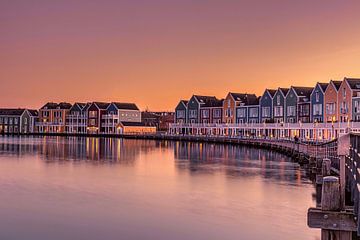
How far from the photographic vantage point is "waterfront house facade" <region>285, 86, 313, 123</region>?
9794cm

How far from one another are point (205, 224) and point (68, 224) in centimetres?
606

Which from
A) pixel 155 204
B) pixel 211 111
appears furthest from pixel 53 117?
pixel 155 204

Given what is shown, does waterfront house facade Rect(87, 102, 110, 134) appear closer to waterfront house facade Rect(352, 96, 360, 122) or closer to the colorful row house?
the colorful row house

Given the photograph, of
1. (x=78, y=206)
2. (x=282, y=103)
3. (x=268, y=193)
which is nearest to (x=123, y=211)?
(x=78, y=206)

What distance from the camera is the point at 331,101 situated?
89.3m

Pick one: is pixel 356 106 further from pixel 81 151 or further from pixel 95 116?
pixel 95 116

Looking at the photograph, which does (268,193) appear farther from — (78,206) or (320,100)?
(320,100)

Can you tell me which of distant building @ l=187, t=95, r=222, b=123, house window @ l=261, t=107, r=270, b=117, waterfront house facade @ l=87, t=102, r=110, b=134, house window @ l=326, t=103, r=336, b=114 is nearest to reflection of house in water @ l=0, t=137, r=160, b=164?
house window @ l=261, t=107, r=270, b=117

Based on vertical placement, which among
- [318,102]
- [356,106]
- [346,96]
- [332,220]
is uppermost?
[346,96]

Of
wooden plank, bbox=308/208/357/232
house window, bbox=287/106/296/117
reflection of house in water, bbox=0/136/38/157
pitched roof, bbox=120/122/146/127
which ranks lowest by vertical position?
reflection of house in water, bbox=0/136/38/157

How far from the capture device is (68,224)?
21406 mm

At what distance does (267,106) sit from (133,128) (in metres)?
63.5

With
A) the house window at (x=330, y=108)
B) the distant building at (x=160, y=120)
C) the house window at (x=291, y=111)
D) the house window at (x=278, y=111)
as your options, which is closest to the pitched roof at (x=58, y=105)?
the distant building at (x=160, y=120)

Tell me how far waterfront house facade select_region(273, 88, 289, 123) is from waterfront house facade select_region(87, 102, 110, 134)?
73.0 m
